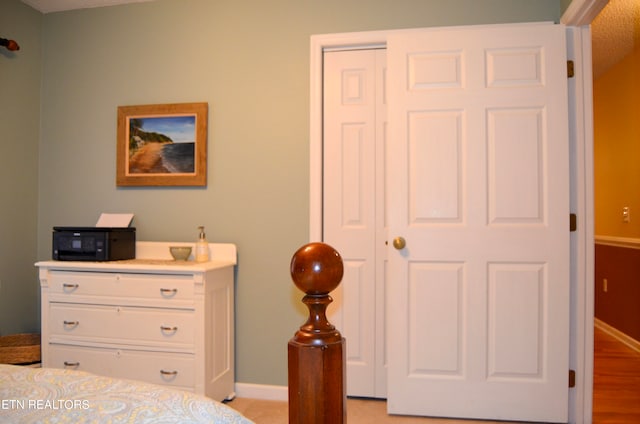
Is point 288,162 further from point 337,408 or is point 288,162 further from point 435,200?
point 337,408

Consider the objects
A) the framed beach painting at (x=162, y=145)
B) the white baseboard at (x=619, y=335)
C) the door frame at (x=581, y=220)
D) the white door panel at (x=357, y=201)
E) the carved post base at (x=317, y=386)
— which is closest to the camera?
the carved post base at (x=317, y=386)

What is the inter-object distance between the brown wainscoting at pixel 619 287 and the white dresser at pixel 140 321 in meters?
3.45

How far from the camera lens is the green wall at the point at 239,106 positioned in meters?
2.68

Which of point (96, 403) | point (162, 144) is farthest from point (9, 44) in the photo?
point (96, 403)

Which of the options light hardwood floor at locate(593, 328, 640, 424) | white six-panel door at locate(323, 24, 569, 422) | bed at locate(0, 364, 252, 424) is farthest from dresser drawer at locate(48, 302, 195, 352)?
light hardwood floor at locate(593, 328, 640, 424)

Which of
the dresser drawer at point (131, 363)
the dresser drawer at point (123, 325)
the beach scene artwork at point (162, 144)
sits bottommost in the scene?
the dresser drawer at point (131, 363)

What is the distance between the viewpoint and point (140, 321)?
7.88 ft

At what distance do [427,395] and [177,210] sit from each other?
6.12 ft

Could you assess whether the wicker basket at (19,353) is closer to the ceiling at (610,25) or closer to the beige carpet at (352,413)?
the beige carpet at (352,413)

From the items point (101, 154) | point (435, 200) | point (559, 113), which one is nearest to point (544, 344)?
point (435, 200)

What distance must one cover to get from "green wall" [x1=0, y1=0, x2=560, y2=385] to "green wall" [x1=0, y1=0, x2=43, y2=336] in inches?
5.9

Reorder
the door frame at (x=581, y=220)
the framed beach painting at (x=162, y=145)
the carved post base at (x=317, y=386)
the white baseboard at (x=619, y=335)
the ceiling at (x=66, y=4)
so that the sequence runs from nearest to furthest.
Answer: the carved post base at (x=317, y=386) → the door frame at (x=581, y=220) → the framed beach painting at (x=162, y=145) → the ceiling at (x=66, y=4) → the white baseboard at (x=619, y=335)

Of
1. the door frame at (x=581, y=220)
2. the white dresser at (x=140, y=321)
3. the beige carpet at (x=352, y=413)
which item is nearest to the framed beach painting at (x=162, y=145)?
the white dresser at (x=140, y=321)

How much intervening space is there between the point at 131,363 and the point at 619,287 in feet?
13.6
